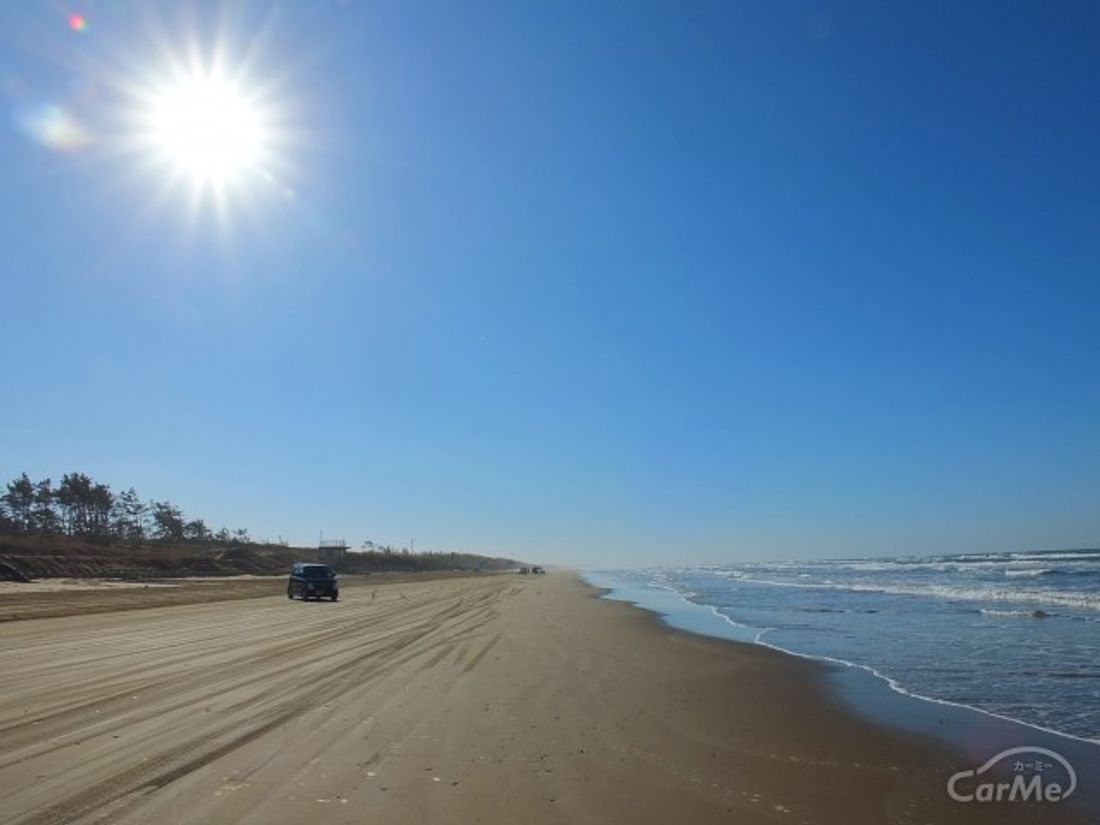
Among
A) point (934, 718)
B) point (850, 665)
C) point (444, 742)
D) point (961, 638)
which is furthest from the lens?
point (961, 638)

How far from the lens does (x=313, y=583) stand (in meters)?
44.4

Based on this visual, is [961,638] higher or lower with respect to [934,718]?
higher

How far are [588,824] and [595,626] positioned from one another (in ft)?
69.2

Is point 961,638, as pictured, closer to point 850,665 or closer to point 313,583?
point 850,665

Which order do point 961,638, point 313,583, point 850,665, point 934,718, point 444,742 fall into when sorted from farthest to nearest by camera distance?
point 313,583 → point 961,638 → point 850,665 → point 934,718 → point 444,742

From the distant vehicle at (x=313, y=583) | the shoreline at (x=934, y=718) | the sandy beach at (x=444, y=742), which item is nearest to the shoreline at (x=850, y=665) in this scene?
the shoreline at (x=934, y=718)

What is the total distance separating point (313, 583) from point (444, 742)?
37722mm

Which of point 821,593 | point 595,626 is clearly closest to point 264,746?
point 595,626

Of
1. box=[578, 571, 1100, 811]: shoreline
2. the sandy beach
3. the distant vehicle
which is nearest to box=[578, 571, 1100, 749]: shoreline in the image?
box=[578, 571, 1100, 811]: shoreline

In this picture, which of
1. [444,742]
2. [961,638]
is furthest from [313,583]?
[444,742]

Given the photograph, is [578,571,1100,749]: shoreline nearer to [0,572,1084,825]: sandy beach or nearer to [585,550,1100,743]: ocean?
[585,550,1100,743]: ocean

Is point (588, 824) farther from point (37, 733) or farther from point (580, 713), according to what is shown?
point (37, 733)

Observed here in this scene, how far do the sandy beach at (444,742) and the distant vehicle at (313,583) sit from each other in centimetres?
2616

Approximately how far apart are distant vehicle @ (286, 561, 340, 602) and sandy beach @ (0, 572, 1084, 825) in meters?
26.2
